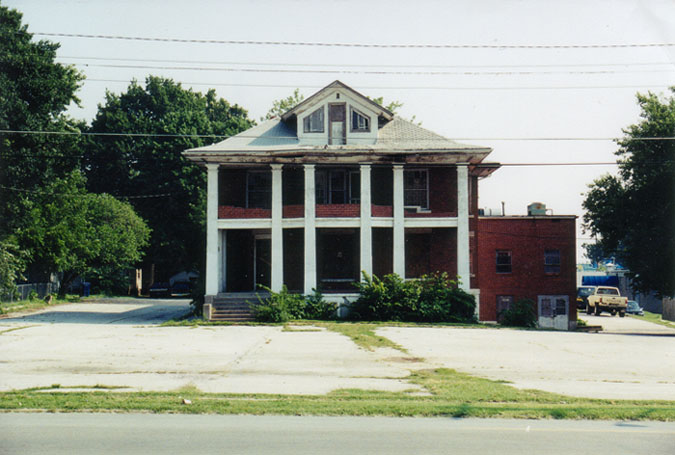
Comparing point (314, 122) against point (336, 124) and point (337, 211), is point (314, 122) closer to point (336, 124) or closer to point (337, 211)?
point (336, 124)

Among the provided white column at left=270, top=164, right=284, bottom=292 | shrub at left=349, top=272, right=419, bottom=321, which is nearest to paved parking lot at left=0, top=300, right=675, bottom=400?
shrub at left=349, top=272, right=419, bottom=321

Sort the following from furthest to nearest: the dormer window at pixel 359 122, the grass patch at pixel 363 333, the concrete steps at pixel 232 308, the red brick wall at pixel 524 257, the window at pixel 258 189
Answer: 1. the red brick wall at pixel 524 257
2. the window at pixel 258 189
3. the dormer window at pixel 359 122
4. the concrete steps at pixel 232 308
5. the grass patch at pixel 363 333

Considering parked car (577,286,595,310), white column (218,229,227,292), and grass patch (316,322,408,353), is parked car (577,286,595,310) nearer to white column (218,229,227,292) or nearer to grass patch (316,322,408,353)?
grass patch (316,322,408,353)

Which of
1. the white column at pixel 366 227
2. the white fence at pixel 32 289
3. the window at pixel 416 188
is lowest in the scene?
the white fence at pixel 32 289

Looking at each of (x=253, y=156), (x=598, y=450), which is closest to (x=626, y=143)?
(x=253, y=156)

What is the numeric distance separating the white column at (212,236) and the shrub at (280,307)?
2.60 m

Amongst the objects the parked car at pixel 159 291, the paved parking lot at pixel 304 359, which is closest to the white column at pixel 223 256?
the paved parking lot at pixel 304 359

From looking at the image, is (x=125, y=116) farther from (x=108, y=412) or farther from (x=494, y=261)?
(x=108, y=412)

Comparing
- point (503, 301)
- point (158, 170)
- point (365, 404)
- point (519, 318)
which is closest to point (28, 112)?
point (158, 170)

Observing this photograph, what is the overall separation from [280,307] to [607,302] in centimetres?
3556

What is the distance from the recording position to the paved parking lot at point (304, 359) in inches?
488

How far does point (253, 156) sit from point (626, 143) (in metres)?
21.0

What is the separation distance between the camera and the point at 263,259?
109 feet

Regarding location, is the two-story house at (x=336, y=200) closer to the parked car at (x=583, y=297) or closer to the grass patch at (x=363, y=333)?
the grass patch at (x=363, y=333)
